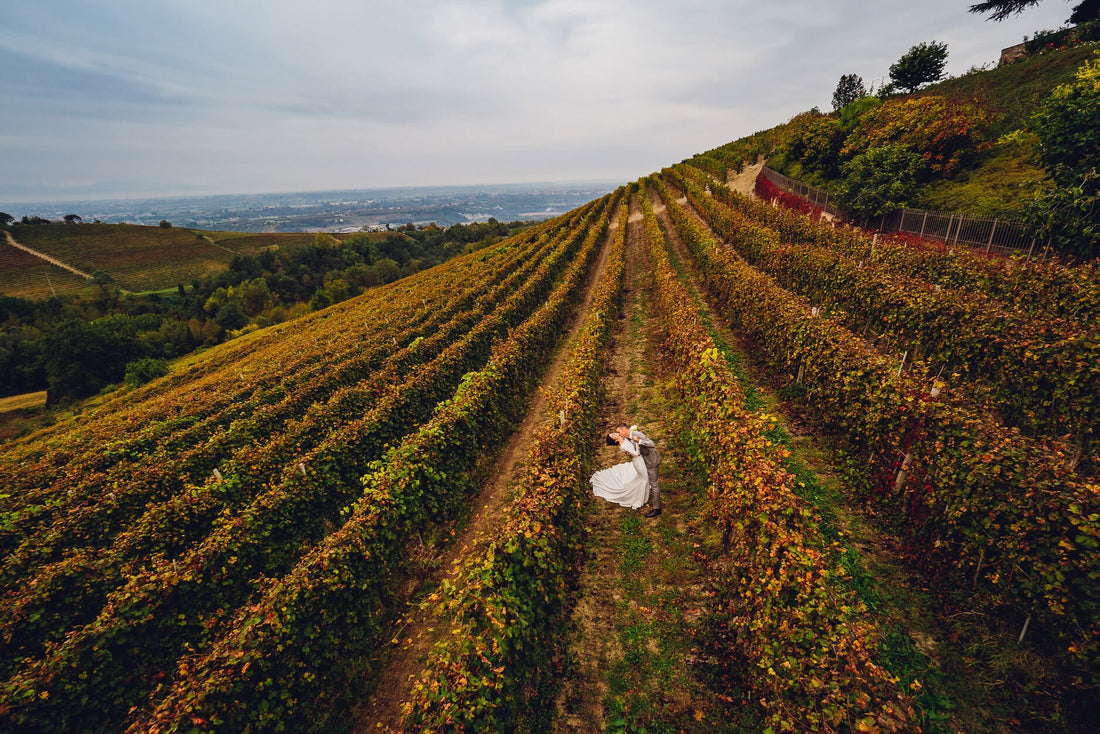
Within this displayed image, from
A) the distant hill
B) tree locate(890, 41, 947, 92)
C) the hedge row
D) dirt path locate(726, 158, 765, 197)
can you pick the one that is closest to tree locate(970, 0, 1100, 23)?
tree locate(890, 41, 947, 92)

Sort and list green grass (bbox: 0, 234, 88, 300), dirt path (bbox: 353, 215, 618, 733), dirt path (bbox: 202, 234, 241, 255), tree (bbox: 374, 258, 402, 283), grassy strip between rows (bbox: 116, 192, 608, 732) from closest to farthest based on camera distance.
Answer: grassy strip between rows (bbox: 116, 192, 608, 732)
dirt path (bbox: 353, 215, 618, 733)
green grass (bbox: 0, 234, 88, 300)
tree (bbox: 374, 258, 402, 283)
dirt path (bbox: 202, 234, 241, 255)

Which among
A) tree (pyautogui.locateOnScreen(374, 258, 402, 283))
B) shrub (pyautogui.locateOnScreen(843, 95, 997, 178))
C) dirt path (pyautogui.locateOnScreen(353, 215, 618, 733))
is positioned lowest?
tree (pyautogui.locateOnScreen(374, 258, 402, 283))

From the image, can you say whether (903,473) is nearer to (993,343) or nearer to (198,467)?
(993,343)

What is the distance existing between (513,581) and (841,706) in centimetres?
394

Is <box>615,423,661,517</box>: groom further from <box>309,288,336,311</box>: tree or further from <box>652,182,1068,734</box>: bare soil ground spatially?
<box>309,288,336,311</box>: tree

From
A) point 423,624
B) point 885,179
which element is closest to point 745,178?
point 885,179

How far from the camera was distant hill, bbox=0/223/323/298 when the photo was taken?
8731cm

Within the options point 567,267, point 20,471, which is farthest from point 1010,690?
point 567,267

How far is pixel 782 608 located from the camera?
4.84 meters

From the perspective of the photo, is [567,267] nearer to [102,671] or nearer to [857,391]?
[857,391]

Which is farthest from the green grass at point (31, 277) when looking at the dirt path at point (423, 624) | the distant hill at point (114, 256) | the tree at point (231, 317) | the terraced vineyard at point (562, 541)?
the dirt path at point (423, 624)

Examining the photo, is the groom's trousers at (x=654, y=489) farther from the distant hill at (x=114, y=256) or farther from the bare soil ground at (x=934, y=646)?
the distant hill at (x=114, y=256)

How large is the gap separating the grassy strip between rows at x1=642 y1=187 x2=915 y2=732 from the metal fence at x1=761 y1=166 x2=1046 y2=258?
54.8ft

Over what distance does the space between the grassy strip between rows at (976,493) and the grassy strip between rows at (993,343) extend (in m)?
1.57
